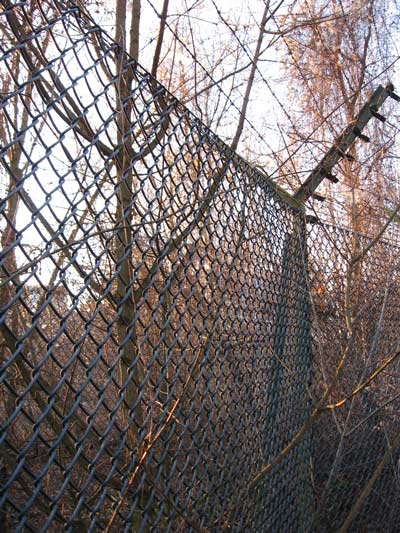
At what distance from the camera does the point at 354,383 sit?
3223mm

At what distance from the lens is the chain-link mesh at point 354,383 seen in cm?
312

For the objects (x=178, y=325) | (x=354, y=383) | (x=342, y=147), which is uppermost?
(x=342, y=147)

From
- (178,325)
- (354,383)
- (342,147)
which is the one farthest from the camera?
(342,147)

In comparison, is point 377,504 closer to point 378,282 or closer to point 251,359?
point 378,282

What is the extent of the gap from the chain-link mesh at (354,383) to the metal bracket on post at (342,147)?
25cm

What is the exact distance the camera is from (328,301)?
3.21 meters

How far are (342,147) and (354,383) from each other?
1.39 m

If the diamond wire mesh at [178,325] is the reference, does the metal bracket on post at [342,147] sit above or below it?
above

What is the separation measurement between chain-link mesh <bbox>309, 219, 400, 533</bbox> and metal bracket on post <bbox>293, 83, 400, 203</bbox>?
0.81ft

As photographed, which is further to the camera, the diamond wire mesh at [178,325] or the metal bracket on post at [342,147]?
the metal bracket on post at [342,147]

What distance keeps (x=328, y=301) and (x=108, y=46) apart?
204 centimetres

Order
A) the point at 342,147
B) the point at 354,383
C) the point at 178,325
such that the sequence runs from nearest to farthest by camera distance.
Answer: the point at 178,325, the point at 354,383, the point at 342,147

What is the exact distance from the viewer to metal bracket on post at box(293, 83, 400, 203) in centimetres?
308

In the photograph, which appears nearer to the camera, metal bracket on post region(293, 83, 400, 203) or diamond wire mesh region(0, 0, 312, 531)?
diamond wire mesh region(0, 0, 312, 531)
